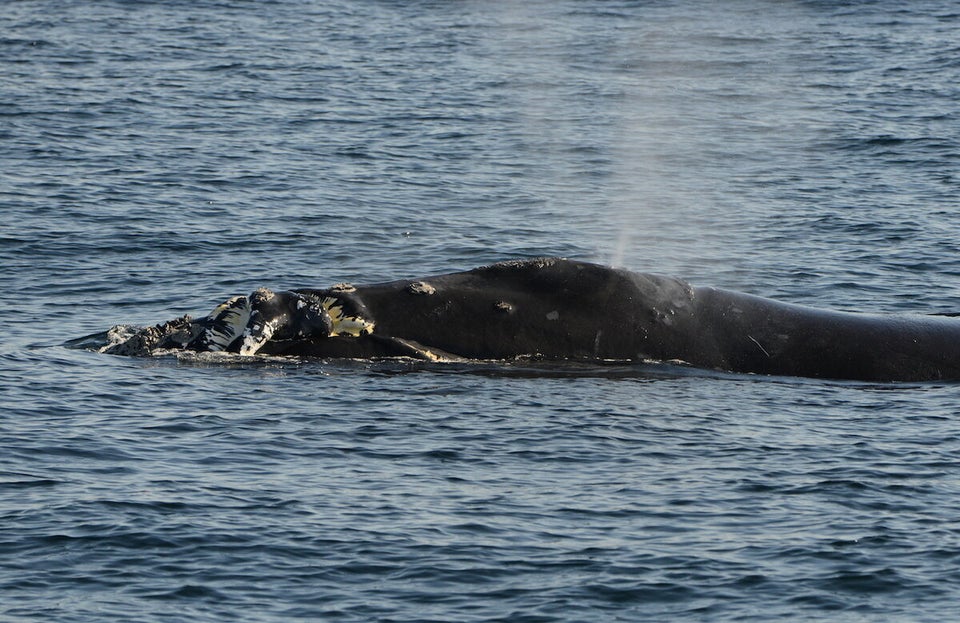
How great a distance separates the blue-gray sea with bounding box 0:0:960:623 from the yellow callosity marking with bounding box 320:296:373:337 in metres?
0.63

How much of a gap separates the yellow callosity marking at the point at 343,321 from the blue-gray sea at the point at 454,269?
2.08 feet

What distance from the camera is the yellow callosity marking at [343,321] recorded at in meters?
23.2

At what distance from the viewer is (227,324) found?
23.6 metres

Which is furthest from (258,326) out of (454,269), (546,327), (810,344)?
(454,269)

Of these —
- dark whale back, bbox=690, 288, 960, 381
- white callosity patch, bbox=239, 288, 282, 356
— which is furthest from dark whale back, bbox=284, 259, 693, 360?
white callosity patch, bbox=239, 288, 282, 356

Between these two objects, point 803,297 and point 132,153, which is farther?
point 132,153

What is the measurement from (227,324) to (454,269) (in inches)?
386

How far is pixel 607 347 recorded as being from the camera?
75.7 ft

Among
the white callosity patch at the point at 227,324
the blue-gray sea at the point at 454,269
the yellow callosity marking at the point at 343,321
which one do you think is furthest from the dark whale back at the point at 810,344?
the white callosity patch at the point at 227,324

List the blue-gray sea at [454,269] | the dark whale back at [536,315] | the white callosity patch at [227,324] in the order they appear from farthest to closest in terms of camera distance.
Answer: the white callosity patch at [227,324], the dark whale back at [536,315], the blue-gray sea at [454,269]

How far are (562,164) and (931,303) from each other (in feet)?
58.0

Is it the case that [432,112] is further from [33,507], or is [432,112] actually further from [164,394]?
[33,507]

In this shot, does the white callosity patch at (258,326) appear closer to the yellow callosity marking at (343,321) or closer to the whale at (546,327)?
the whale at (546,327)

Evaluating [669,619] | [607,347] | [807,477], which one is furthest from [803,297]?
[669,619]
